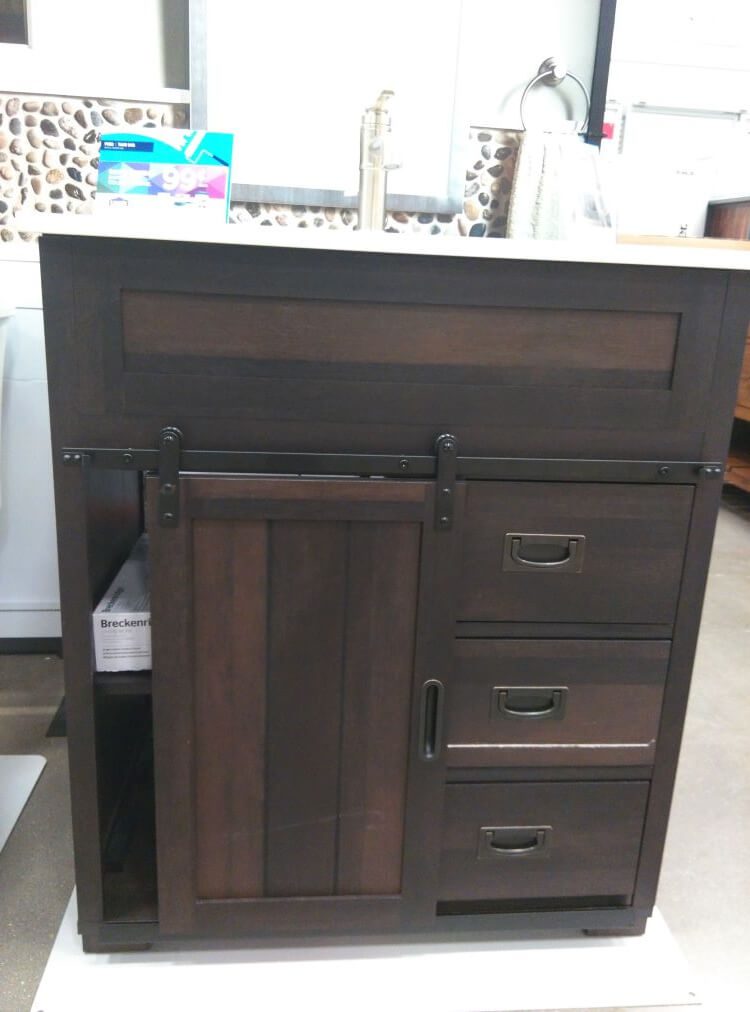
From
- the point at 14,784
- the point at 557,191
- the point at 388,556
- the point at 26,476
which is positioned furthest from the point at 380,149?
the point at 14,784

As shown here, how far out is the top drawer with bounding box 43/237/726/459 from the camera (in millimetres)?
832

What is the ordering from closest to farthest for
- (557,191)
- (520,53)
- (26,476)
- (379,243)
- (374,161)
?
(379,243)
(374,161)
(557,191)
(520,53)
(26,476)

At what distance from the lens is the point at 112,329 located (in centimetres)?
84

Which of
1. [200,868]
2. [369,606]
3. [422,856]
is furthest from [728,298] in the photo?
[200,868]

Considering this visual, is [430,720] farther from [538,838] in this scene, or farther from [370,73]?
[370,73]

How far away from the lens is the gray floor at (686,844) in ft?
3.48

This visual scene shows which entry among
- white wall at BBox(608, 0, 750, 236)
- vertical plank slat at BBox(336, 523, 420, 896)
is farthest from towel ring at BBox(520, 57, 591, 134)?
white wall at BBox(608, 0, 750, 236)

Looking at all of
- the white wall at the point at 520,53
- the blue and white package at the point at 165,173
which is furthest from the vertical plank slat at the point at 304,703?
the white wall at the point at 520,53

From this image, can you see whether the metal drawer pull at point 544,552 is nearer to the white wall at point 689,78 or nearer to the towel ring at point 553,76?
the towel ring at point 553,76

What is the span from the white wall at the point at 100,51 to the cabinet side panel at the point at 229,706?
1005 mm

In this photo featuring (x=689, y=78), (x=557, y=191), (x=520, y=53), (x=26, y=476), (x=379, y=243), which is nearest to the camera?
(x=379, y=243)

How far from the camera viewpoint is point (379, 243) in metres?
0.81

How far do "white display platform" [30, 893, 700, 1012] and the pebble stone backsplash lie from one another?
121cm

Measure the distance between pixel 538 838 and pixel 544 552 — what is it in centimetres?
39
